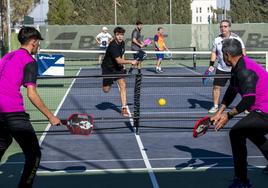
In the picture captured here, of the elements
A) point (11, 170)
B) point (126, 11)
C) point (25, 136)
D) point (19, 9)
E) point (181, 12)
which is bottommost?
point (181, 12)

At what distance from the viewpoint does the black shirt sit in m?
13.3

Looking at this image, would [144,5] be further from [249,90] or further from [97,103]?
[249,90]

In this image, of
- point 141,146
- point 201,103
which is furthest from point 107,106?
point 141,146

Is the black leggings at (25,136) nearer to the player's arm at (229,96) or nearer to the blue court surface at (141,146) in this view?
the blue court surface at (141,146)

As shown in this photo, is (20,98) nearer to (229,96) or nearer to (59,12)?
(229,96)

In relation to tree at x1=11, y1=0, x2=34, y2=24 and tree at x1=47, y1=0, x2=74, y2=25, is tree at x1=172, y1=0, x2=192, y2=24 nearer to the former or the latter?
tree at x1=47, y1=0, x2=74, y2=25

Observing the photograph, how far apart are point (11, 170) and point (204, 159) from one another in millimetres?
2904

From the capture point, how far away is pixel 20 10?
63531 millimetres

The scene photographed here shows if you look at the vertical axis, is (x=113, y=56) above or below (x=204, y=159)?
above

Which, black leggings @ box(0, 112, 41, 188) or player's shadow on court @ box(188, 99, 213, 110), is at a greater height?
black leggings @ box(0, 112, 41, 188)

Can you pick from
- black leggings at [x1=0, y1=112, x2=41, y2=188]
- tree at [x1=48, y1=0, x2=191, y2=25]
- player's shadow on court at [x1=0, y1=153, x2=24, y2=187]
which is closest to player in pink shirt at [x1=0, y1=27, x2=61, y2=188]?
black leggings at [x1=0, y1=112, x2=41, y2=188]

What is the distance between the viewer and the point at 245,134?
715 centimetres

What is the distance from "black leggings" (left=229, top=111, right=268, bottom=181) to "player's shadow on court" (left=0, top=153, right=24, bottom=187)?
2.87 meters

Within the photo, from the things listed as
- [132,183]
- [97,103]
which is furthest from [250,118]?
[97,103]
